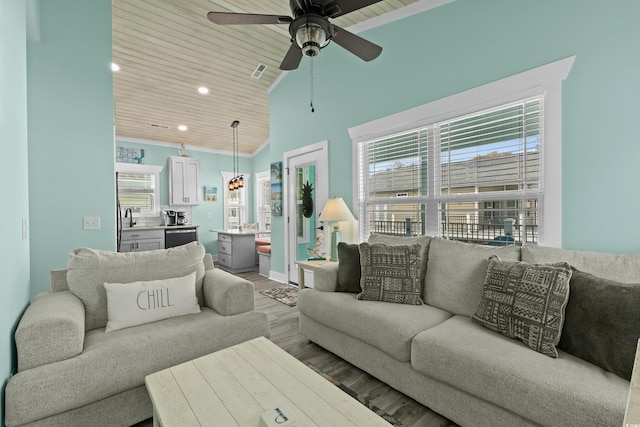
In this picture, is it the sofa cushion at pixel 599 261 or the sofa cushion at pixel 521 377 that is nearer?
the sofa cushion at pixel 521 377

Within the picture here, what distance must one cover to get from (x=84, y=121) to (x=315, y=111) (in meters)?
2.66

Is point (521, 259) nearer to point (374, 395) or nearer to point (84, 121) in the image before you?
point (374, 395)

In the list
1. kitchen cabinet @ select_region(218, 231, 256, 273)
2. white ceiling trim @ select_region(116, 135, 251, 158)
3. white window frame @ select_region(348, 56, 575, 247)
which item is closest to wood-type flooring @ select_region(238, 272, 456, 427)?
white window frame @ select_region(348, 56, 575, 247)

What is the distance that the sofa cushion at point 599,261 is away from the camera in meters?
1.64

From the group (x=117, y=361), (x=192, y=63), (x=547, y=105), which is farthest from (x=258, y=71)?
(x=117, y=361)

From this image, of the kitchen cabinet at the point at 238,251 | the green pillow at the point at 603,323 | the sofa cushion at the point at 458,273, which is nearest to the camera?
the green pillow at the point at 603,323

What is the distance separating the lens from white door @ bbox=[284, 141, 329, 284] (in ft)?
13.5

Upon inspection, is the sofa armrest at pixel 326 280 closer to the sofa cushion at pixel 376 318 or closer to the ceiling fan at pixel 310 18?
the sofa cushion at pixel 376 318

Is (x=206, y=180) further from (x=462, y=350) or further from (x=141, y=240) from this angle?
(x=462, y=350)

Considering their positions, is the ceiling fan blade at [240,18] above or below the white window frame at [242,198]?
above

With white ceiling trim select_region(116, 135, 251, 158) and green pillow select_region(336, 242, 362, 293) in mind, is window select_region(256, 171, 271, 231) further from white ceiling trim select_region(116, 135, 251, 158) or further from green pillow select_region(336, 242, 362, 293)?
green pillow select_region(336, 242, 362, 293)

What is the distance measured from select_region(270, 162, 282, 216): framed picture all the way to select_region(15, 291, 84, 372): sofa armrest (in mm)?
3491

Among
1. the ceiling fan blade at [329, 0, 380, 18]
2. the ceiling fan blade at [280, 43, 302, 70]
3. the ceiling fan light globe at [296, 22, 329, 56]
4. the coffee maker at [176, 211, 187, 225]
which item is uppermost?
the ceiling fan blade at [329, 0, 380, 18]

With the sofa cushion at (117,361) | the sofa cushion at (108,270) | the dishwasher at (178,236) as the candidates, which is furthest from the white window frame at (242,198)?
the sofa cushion at (117,361)
